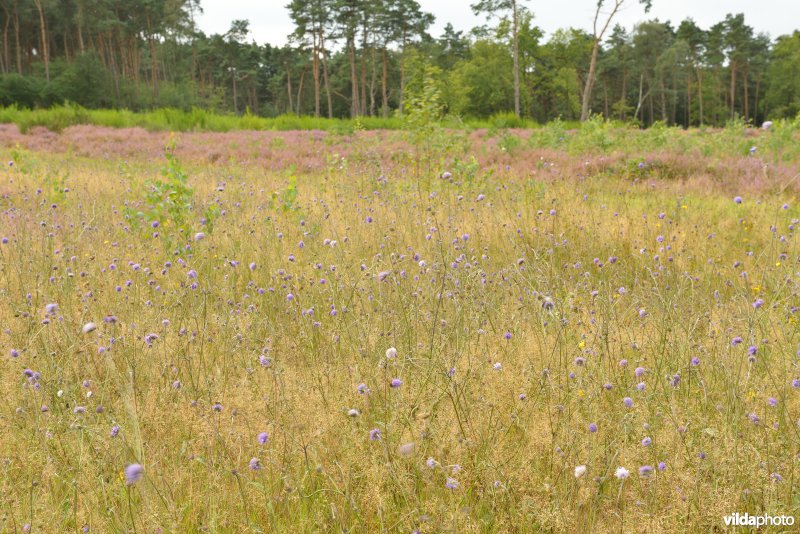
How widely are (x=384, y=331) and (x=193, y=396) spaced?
39.6 inches

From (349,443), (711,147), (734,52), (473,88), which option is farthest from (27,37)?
(734,52)

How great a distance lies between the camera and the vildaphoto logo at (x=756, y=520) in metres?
1.71

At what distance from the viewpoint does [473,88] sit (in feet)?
157

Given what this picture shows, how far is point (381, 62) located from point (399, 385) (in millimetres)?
57381

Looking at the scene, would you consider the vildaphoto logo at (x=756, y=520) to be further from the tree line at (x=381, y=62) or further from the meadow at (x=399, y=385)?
the tree line at (x=381, y=62)

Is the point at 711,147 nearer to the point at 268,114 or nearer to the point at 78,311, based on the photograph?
the point at 78,311

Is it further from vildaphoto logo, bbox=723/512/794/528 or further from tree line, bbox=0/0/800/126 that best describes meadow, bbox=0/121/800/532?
tree line, bbox=0/0/800/126

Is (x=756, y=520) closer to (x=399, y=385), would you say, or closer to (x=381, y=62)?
(x=399, y=385)

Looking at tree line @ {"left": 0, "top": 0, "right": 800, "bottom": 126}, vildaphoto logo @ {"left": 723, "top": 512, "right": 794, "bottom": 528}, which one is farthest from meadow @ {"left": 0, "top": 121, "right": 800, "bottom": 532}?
tree line @ {"left": 0, "top": 0, "right": 800, "bottom": 126}

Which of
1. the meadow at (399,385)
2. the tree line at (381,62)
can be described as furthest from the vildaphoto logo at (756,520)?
the tree line at (381,62)

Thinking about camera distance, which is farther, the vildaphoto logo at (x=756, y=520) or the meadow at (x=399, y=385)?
the meadow at (x=399, y=385)

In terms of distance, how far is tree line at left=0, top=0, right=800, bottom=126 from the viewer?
41688 millimetres

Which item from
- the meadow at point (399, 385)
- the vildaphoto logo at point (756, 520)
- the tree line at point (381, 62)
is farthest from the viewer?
the tree line at point (381, 62)

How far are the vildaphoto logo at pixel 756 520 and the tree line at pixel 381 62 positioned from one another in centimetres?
3261
